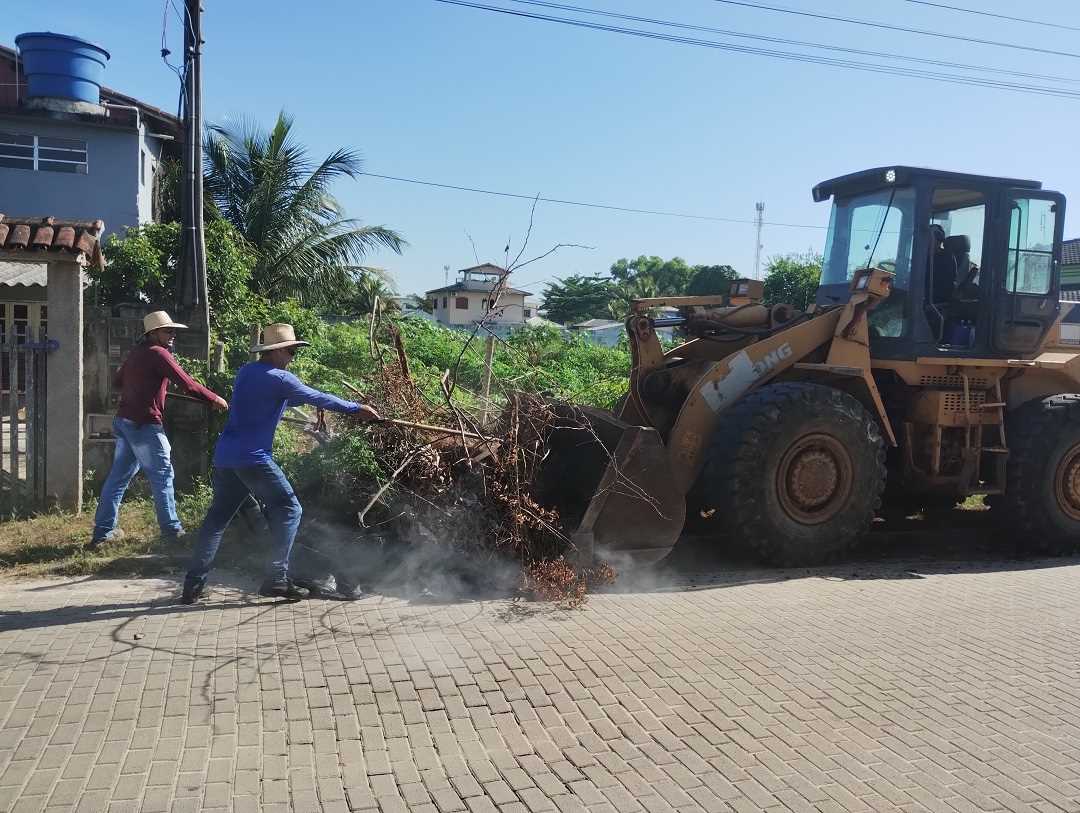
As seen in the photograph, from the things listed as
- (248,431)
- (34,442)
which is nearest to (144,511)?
(34,442)

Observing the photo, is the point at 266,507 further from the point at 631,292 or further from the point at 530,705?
the point at 631,292

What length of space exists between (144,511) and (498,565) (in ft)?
12.1

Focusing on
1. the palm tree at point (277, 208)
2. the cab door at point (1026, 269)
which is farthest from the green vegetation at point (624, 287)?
the cab door at point (1026, 269)

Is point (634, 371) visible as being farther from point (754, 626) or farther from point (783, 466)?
point (754, 626)

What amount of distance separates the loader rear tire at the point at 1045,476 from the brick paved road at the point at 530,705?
203 centimetres

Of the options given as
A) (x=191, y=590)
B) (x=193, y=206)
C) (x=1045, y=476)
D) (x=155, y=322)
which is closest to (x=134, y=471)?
(x=155, y=322)

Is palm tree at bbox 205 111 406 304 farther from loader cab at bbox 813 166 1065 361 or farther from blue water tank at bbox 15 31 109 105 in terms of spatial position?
loader cab at bbox 813 166 1065 361

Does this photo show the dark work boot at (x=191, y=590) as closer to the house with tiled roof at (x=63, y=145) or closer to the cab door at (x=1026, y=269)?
the cab door at (x=1026, y=269)

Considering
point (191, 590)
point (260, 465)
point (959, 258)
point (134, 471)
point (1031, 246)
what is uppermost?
point (1031, 246)

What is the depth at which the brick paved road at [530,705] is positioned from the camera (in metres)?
3.66

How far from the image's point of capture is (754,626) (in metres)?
5.65

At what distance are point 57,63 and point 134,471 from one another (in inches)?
623

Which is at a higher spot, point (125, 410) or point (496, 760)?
point (125, 410)

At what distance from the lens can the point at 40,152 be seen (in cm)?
1939
